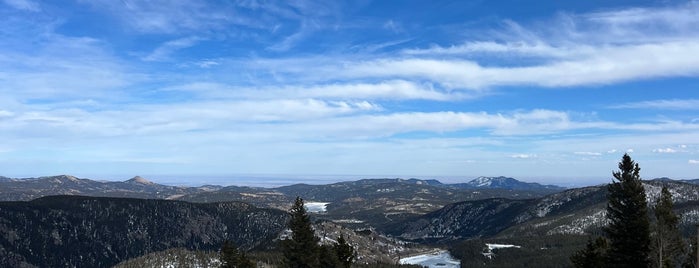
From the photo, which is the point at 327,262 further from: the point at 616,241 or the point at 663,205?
the point at 663,205

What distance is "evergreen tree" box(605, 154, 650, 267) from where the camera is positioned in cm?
4331

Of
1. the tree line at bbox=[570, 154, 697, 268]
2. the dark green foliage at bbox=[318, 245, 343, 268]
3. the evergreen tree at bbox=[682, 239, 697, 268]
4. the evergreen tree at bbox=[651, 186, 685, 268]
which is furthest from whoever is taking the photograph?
the dark green foliage at bbox=[318, 245, 343, 268]

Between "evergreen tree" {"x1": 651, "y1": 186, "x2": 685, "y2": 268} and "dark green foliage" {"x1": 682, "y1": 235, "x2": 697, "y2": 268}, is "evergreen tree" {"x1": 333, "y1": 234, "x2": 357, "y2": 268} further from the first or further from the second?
"dark green foliage" {"x1": 682, "y1": 235, "x2": 697, "y2": 268}

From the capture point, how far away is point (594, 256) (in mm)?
46906

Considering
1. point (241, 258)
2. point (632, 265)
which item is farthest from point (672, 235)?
point (241, 258)

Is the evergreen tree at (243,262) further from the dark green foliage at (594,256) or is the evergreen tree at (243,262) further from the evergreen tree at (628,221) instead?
the evergreen tree at (628,221)

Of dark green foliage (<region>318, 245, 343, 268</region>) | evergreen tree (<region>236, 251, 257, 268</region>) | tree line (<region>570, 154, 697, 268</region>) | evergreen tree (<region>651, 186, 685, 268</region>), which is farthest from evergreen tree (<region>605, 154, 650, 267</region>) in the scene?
evergreen tree (<region>236, 251, 257, 268</region>)

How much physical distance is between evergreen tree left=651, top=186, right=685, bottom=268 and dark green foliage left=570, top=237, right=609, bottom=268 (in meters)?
5.43

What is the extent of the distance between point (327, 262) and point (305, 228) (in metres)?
6.03

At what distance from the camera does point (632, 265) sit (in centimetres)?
4375

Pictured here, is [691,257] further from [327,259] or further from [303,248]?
[303,248]

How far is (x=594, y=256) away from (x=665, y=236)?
28.5 ft

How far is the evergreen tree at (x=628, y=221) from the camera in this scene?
43.3 metres

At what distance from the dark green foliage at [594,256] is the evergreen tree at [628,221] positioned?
85 centimetres
